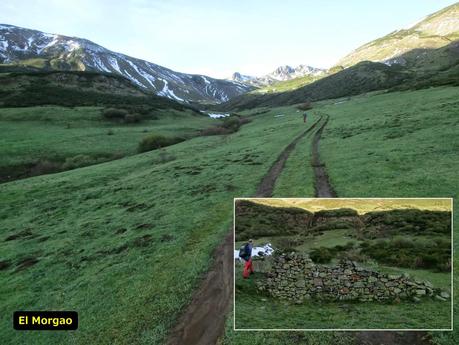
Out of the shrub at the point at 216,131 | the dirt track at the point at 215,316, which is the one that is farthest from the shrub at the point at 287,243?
the shrub at the point at 216,131

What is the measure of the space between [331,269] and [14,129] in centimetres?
11262

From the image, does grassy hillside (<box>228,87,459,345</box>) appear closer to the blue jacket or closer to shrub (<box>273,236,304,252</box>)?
shrub (<box>273,236,304,252</box>)

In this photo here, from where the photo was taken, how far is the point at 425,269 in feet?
45.2

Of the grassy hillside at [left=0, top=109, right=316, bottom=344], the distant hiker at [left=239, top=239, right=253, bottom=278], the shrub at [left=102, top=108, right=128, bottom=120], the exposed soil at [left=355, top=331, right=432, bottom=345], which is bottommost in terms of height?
the grassy hillside at [left=0, top=109, right=316, bottom=344]

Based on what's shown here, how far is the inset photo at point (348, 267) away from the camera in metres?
13.9

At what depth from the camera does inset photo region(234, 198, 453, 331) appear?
45.5 feet

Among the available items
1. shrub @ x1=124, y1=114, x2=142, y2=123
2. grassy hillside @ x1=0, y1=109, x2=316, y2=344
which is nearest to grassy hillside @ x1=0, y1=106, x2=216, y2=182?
shrub @ x1=124, y1=114, x2=142, y2=123

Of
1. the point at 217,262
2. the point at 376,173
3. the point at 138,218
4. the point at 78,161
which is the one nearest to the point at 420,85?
the point at 376,173

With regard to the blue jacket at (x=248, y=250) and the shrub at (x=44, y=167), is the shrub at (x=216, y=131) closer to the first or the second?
the shrub at (x=44, y=167)

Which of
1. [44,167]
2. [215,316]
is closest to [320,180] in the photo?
[215,316]

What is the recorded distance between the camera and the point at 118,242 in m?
32.8

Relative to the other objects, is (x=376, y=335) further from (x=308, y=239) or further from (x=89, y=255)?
(x=89, y=255)

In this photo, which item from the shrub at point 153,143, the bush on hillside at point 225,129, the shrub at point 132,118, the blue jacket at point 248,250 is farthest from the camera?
the shrub at point 132,118

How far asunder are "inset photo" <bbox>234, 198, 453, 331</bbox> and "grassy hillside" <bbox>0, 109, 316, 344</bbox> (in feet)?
22.8
